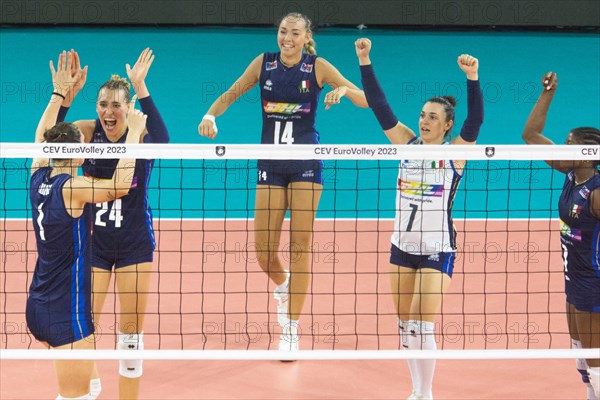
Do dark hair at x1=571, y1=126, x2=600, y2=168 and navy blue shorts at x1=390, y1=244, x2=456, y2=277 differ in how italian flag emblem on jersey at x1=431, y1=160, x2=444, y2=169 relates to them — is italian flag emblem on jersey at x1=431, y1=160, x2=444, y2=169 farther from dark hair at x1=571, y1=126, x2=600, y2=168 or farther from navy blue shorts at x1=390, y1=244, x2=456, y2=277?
dark hair at x1=571, y1=126, x2=600, y2=168

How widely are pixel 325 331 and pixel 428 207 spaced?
2.34 m

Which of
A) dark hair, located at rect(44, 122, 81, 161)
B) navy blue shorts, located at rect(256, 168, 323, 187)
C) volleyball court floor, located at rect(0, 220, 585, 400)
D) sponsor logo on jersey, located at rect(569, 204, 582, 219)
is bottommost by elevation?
volleyball court floor, located at rect(0, 220, 585, 400)

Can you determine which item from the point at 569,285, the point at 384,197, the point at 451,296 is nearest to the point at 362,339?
the point at 451,296

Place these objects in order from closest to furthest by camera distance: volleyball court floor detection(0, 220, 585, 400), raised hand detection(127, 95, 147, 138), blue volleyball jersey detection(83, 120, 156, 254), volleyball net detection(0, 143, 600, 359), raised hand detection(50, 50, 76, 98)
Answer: volleyball net detection(0, 143, 600, 359), raised hand detection(127, 95, 147, 138), blue volleyball jersey detection(83, 120, 156, 254), raised hand detection(50, 50, 76, 98), volleyball court floor detection(0, 220, 585, 400)

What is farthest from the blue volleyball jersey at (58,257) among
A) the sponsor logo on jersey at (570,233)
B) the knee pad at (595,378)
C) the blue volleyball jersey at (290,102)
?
the knee pad at (595,378)

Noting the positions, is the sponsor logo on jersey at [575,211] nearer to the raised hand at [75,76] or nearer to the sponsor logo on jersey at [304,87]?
the sponsor logo on jersey at [304,87]

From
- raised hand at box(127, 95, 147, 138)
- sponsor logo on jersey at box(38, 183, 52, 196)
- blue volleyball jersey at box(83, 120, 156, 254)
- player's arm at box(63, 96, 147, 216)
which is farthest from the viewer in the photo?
blue volleyball jersey at box(83, 120, 156, 254)

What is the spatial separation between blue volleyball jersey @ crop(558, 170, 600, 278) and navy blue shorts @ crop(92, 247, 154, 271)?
273 cm

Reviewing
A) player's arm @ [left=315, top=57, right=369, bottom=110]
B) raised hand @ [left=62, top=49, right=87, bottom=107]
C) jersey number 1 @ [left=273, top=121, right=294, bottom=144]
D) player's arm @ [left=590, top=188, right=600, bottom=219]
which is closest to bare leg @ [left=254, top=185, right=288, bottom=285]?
jersey number 1 @ [left=273, top=121, right=294, bottom=144]

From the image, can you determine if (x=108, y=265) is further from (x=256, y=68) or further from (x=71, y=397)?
(x=256, y=68)

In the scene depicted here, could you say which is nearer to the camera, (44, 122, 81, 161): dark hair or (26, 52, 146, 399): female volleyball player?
(26, 52, 146, 399): female volleyball player

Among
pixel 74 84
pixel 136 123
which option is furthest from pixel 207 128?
pixel 136 123

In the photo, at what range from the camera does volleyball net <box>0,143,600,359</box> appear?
5.11 metres

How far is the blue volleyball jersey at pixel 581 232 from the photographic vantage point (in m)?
5.31
